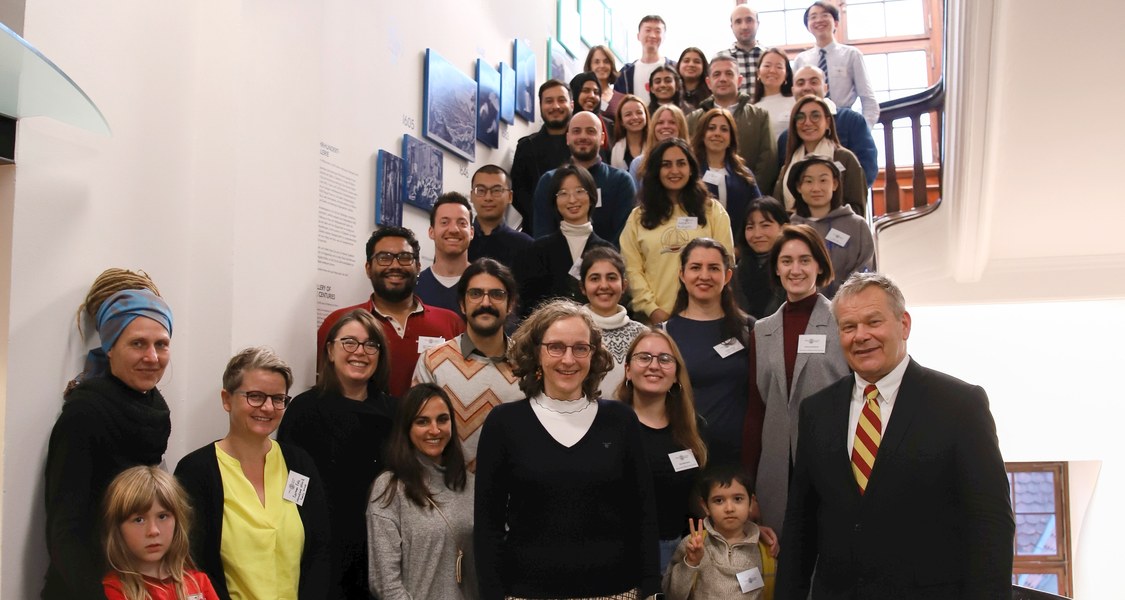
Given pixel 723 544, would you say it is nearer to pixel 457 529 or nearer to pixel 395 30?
pixel 457 529

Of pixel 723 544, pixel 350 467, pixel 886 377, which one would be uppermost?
pixel 886 377

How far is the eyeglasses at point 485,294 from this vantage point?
3.38m

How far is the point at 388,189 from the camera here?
15.7 feet

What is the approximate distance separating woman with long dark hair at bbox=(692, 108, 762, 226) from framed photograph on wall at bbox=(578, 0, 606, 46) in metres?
3.56

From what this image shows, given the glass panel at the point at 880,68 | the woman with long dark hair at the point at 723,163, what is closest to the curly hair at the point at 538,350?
the woman with long dark hair at the point at 723,163

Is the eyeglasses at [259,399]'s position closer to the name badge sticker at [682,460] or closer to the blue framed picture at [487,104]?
the name badge sticker at [682,460]

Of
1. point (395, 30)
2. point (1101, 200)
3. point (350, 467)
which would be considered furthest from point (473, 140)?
point (1101, 200)

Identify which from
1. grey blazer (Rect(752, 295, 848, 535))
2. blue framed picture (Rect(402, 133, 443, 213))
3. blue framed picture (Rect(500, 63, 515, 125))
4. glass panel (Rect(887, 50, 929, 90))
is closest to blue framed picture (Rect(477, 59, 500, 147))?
blue framed picture (Rect(500, 63, 515, 125))

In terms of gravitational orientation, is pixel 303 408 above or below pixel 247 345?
below

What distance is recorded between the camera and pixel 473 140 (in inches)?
231

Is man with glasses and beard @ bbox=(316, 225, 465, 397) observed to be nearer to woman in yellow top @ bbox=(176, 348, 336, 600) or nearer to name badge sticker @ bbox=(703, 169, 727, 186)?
woman in yellow top @ bbox=(176, 348, 336, 600)

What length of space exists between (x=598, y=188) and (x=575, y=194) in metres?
0.77

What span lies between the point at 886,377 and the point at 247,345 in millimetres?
2214

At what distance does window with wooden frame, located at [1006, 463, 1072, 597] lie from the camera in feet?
26.6
